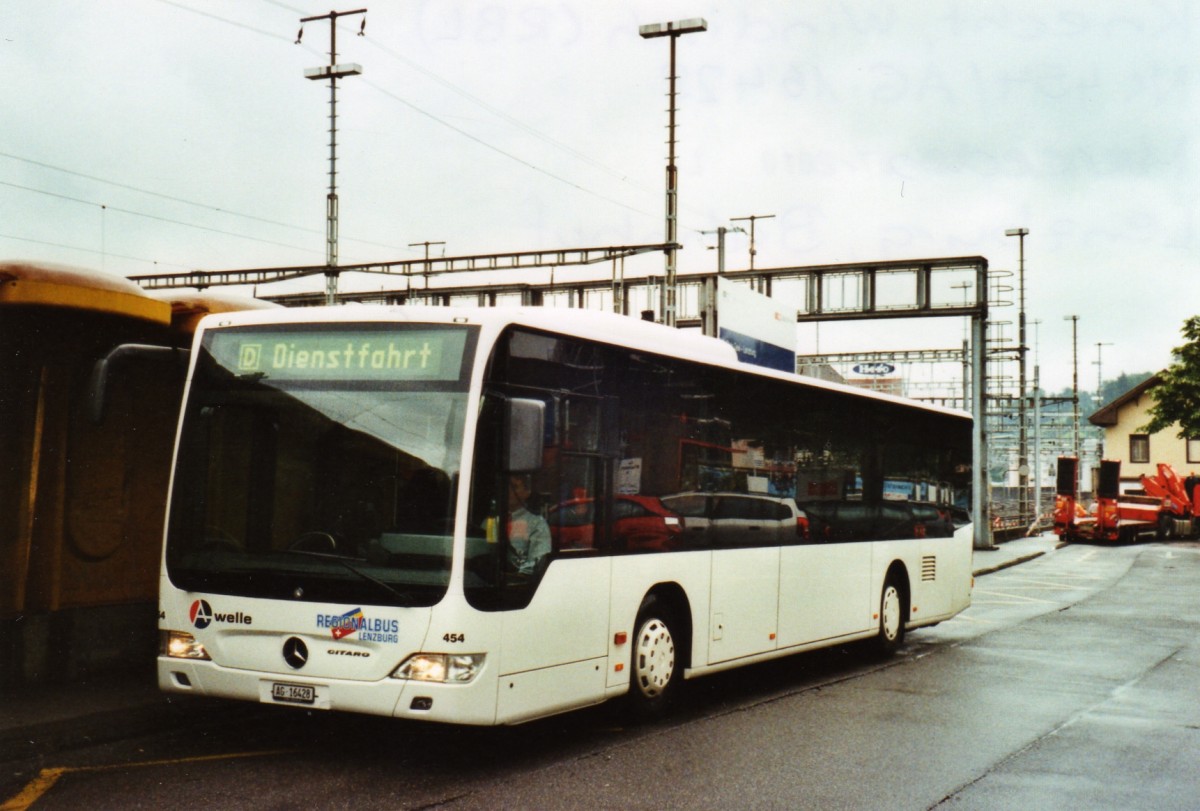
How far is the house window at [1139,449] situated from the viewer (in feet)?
271

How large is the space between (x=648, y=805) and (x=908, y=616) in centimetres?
837

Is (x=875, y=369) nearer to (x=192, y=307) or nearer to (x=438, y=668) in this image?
(x=192, y=307)

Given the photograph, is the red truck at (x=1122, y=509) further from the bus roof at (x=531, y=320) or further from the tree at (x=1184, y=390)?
the bus roof at (x=531, y=320)

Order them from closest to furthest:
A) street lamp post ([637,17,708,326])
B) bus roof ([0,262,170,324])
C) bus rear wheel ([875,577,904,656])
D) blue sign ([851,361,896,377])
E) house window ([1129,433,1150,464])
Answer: bus roof ([0,262,170,324])
bus rear wheel ([875,577,904,656])
street lamp post ([637,17,708,326])
blue sign ([851,361,896,377])
house window ([1129,433,1150,464])

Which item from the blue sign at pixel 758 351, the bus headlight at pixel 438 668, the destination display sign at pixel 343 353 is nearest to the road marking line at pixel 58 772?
the bus headlight at pixel 438 668

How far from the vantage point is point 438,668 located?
7223 millimetres

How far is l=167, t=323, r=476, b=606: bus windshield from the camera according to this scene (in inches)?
289

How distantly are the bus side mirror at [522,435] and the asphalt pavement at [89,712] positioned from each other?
3359 mm

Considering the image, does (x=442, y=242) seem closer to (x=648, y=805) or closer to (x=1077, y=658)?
(x=1077, y=658)

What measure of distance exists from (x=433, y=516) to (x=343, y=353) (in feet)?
4.08

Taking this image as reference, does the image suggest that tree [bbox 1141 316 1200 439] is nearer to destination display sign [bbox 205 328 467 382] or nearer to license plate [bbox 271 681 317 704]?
destination display sign [bbox 205 328 467 382]

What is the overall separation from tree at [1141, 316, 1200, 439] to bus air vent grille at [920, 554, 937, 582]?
39539mm

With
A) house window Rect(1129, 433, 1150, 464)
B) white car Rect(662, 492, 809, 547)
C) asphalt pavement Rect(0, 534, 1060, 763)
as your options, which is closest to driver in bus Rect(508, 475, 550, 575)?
white car Rect(662, 492, 809, 547)

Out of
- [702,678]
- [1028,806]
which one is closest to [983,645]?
[702,678]
